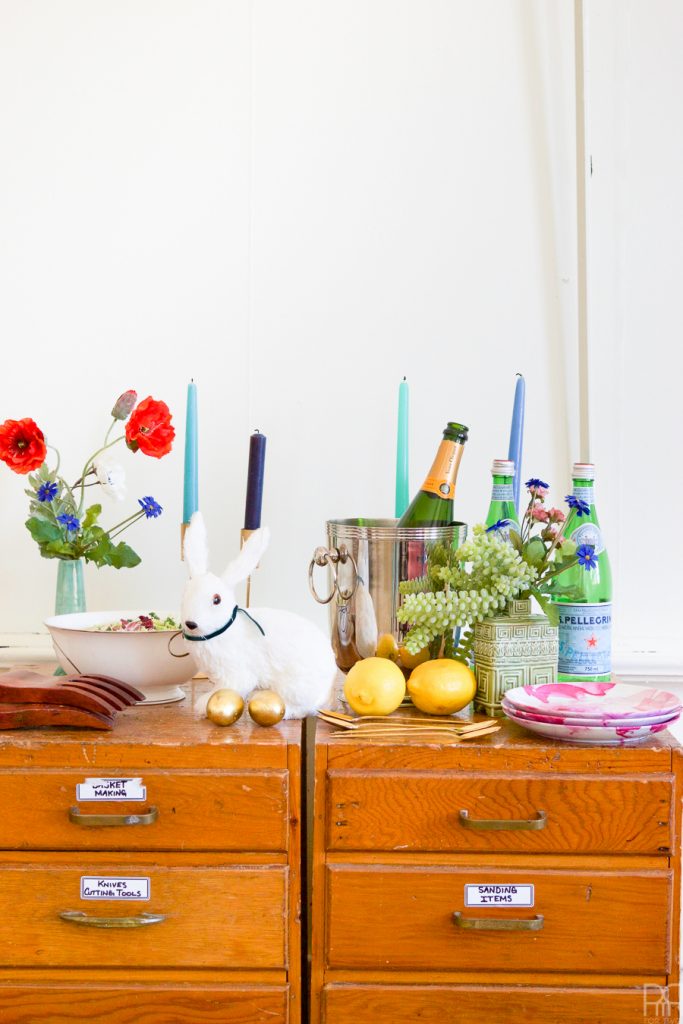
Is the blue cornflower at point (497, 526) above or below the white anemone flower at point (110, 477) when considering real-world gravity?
below

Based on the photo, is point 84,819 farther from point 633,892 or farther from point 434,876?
point 633,892

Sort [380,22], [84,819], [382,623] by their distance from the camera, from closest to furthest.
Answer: [84,819], [382,623], [380,22]

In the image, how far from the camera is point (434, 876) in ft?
3.14

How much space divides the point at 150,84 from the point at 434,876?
115 cm

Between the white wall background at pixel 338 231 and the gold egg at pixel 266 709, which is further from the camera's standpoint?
the white wall background at pixel 338 231

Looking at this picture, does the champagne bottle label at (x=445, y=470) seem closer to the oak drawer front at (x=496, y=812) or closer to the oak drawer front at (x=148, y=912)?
the oak drawer front at (x=496, y=812)

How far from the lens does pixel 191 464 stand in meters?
1.21

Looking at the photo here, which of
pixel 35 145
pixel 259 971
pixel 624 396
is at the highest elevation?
pixel 35 145

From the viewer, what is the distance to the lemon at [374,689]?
1.01 m

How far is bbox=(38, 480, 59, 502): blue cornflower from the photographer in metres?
1.18

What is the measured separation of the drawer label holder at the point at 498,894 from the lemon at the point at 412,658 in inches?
10.1

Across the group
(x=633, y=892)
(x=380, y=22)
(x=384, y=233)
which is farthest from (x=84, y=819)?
(x=380, y=22)

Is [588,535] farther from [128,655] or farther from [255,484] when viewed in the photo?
[128,655]

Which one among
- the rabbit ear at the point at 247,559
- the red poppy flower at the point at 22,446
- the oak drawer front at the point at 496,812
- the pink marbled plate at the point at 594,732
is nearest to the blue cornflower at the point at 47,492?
the red poppy flower at the point at 22,446
